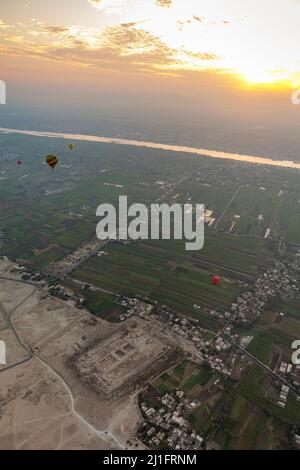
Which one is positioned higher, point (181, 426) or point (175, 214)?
point (175, 214)

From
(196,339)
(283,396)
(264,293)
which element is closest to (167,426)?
(196,339)

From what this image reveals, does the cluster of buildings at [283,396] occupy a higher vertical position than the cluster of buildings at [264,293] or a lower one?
lower

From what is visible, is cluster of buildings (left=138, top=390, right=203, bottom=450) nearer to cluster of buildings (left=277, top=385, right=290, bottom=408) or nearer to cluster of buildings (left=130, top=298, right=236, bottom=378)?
cluster of buildings (left=130, top=298, right=236, bottom=378)

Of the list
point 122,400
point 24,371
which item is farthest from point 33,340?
point 122,400

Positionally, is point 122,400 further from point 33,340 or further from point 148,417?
point 33,340

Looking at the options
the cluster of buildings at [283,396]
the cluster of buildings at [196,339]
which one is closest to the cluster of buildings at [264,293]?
the cluster of buildings at [196,339]

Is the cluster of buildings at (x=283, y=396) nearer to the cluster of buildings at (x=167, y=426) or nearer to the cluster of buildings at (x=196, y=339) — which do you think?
the cluster of buildings at (x=196, y=339)

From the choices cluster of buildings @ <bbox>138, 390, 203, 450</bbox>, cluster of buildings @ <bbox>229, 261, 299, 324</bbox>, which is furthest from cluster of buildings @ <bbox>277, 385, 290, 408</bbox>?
cluster of buildings @ <bbox>229, 261, 299, 324</bbox>
